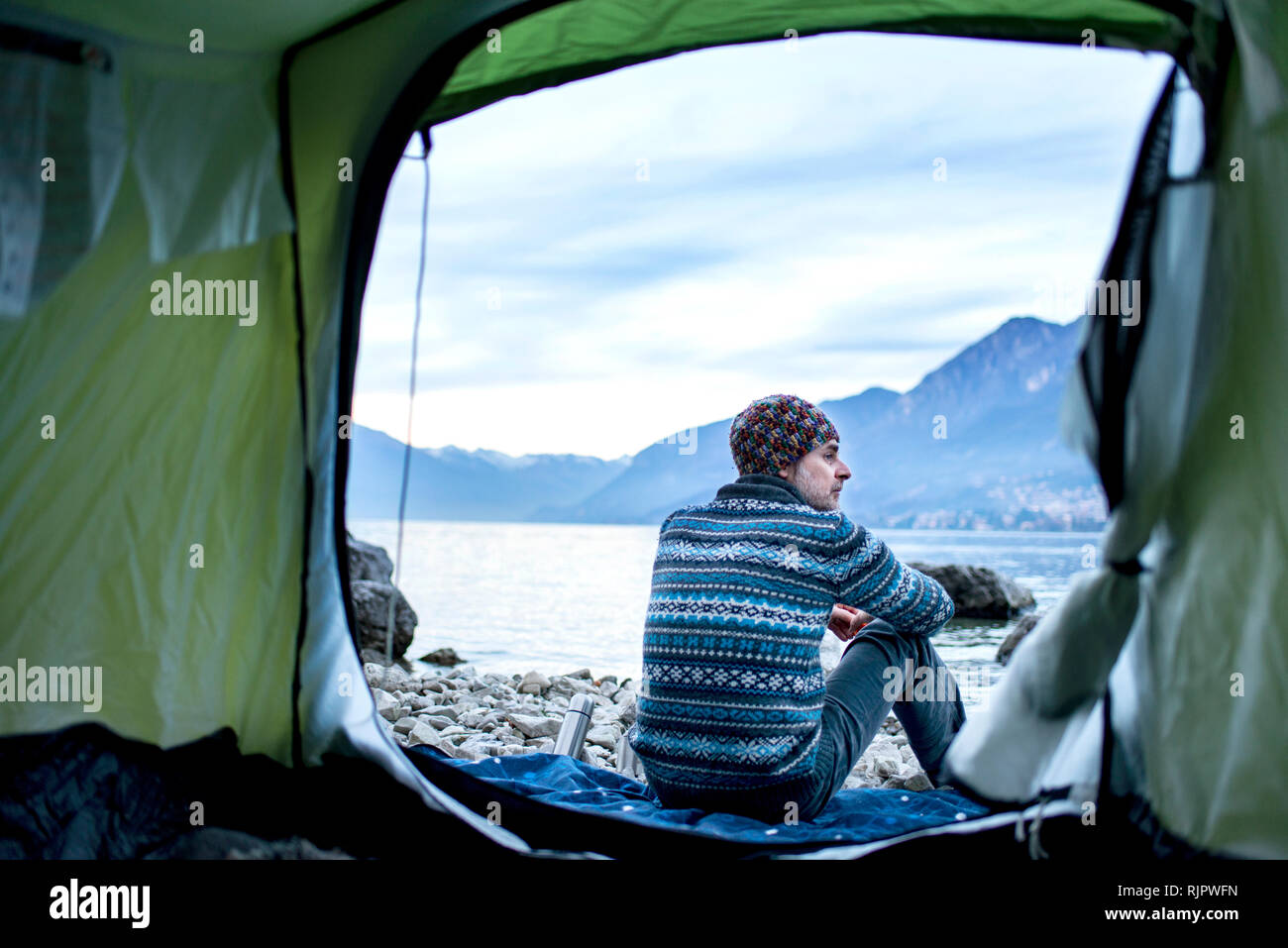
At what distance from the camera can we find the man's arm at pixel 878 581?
2.15 m

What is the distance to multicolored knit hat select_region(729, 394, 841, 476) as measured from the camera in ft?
7.42

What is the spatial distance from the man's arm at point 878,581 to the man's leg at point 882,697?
0.16m

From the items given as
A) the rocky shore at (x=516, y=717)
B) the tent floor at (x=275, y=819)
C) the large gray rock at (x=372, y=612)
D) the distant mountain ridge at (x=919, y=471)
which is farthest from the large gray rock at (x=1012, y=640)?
the distant mountain ridge at (x=919, y=471)

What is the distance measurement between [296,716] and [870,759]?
74.0 inches

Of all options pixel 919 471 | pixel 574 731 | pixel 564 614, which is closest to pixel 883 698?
pixel 574 731

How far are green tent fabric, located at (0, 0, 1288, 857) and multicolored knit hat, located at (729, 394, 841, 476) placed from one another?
0.64m

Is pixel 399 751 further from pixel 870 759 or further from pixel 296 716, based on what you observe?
pixel 870 759

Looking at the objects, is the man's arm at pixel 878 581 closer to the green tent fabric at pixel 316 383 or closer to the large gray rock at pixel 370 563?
the green tent fabric at pixel 316 383

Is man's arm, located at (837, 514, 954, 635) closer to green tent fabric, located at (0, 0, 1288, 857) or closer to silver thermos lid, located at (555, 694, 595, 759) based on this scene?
green tent fabric, located at (0, 0, 1288, 857)

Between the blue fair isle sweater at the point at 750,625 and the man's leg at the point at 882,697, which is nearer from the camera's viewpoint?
the blue fair isle sweater at the point at 750,625

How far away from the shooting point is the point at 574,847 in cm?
209

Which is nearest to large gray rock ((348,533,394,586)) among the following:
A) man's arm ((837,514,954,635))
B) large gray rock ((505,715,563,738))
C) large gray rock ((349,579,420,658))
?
large gray rock ((349,579,420,658))
